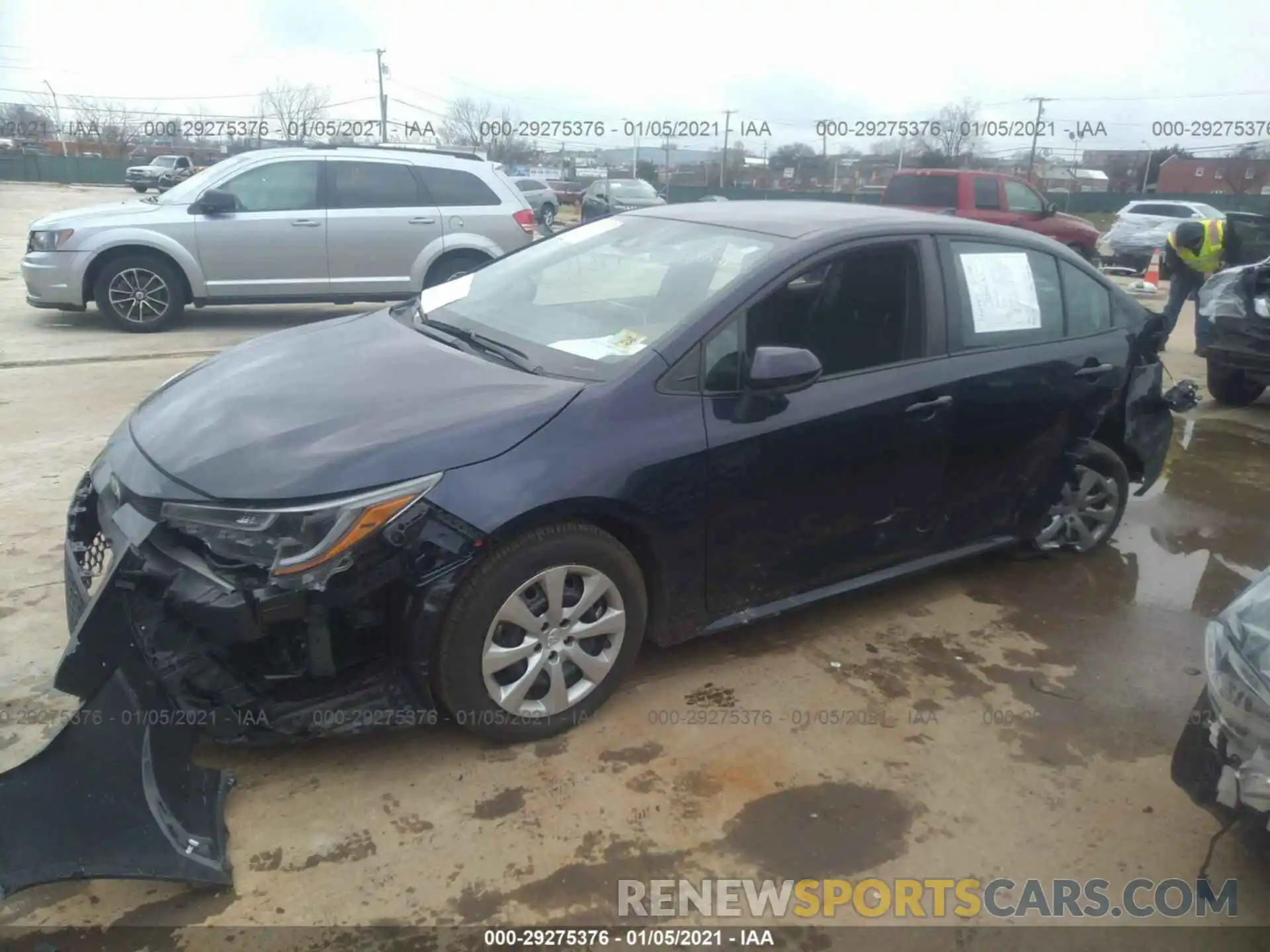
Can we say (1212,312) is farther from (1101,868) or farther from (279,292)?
(279,292)

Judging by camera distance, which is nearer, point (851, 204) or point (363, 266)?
point (851, 204)

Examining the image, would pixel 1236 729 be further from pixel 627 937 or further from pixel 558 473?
pixel 558 473

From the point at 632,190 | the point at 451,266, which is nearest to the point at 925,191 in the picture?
the point at 451,266

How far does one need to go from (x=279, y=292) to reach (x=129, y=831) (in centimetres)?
778

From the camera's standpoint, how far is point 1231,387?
8.17 meters

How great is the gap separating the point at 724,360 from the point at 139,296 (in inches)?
302

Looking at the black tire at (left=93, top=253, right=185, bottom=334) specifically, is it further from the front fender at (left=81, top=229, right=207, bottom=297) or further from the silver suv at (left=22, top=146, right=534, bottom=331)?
the front fender at (left=81, top=229, right=207, bottom=297)

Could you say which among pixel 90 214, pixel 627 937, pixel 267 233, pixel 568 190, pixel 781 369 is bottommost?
pixel 627 937

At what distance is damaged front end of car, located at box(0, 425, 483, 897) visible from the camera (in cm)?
236

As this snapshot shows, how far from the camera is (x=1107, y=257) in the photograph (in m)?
22.1

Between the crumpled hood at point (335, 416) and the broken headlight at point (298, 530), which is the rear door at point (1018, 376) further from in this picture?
the broken headlight at point (298, 530)

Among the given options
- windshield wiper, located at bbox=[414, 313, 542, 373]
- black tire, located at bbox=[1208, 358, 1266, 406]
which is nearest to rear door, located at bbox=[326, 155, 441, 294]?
windshield wiper, located at bbox=[414, 313, 542, 373]

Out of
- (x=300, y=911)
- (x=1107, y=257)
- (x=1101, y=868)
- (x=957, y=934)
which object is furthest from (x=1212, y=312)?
(x=1107, y=257)

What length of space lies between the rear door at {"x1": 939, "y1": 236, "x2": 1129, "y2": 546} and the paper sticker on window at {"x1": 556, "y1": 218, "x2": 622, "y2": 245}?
1.38 metres
